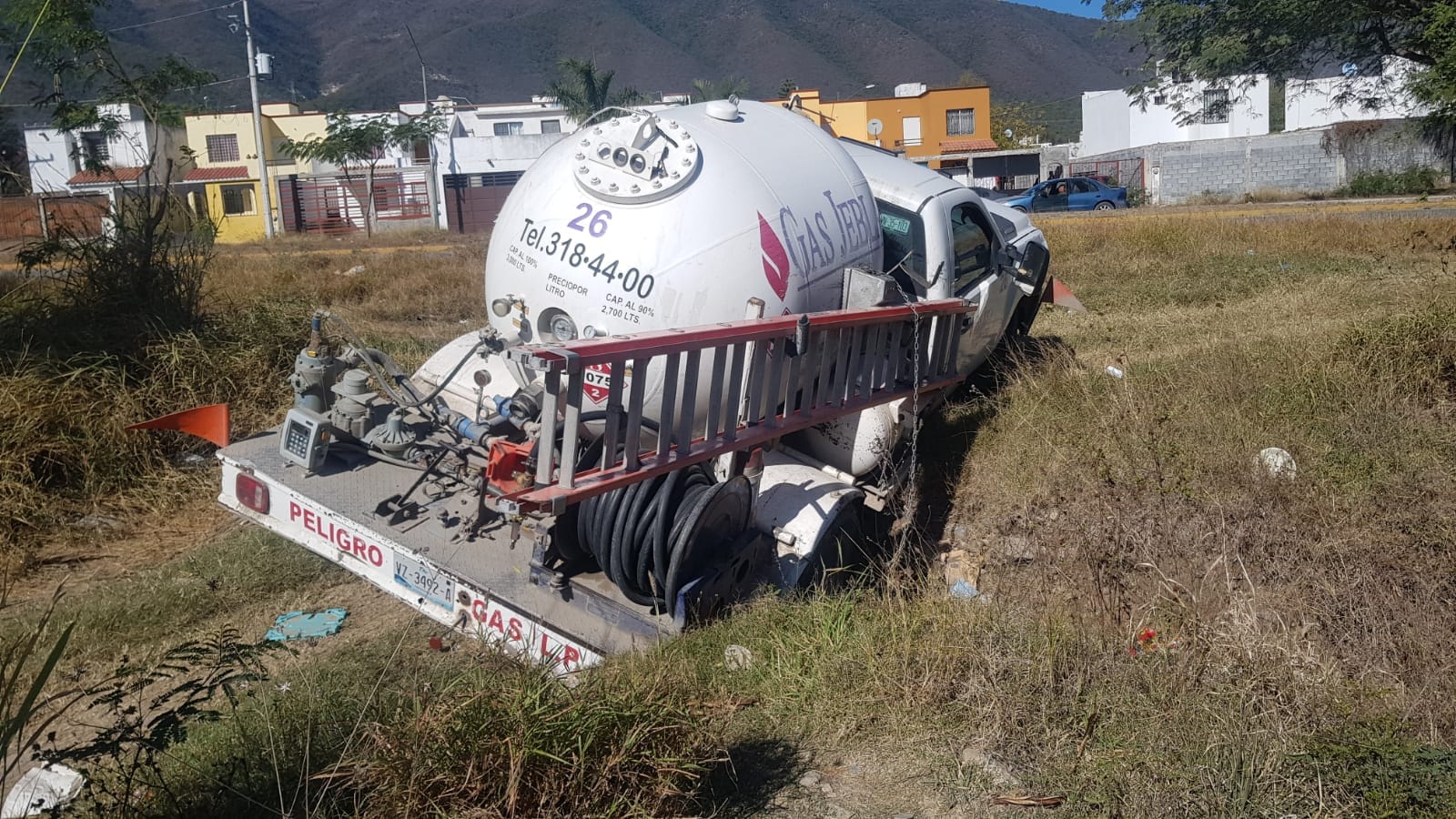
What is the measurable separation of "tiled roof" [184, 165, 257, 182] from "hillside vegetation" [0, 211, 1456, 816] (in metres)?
47.2

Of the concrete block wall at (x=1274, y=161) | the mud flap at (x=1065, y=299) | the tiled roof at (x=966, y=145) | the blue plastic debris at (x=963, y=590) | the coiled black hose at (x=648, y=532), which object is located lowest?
the blue plastic debris at (x=963, y=590)

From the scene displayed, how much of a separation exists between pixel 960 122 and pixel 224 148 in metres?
38.1

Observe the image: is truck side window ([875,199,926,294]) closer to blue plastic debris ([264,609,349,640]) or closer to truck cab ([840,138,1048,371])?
truck cab ([840,138,1048,371])

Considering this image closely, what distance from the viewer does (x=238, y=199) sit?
4847 cm

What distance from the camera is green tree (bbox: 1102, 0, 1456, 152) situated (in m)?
18.8

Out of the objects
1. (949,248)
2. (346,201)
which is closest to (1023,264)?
(949,248)

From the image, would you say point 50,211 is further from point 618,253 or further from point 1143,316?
point 1143,316

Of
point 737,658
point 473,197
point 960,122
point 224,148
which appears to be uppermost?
point 224,148

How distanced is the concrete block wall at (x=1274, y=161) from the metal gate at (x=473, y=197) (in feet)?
88.9

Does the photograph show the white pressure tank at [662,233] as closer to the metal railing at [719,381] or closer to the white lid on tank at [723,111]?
the white lid on tank at [723,111]

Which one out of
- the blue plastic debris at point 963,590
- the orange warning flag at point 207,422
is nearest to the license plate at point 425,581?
the orange warning flag at point 207,422

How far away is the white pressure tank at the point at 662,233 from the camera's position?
486 cm

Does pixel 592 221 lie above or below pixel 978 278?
above

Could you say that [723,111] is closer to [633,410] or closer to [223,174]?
[633,410]
